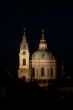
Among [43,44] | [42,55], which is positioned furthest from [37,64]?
[43,44]

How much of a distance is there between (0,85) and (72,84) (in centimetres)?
3777

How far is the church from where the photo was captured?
99438 mm

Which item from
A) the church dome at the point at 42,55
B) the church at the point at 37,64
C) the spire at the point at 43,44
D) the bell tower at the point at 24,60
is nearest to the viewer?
the bell tower at the point at 24,60

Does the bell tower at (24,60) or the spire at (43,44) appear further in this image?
the spire at (43,44)

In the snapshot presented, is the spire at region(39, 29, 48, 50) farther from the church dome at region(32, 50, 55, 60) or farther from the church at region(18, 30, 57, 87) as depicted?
the church dome at region(32, 50, 55, 60)

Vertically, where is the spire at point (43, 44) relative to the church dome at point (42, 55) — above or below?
above

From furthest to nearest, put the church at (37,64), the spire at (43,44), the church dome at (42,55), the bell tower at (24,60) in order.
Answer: the spire at (43,44), the church dome at (42,55), the church at (37,64), the bell tower at (24,60)

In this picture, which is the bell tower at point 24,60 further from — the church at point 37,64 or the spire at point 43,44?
the spire at point 43,44

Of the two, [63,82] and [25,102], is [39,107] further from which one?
[63,82]

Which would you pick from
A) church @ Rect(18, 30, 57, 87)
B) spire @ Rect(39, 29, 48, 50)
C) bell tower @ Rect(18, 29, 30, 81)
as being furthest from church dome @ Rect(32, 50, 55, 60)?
bell tower @ Rect(18, 29, 30, 81)

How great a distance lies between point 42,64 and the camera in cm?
9988

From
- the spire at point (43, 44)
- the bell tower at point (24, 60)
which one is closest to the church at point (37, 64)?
the bell tower at point (24, 60)

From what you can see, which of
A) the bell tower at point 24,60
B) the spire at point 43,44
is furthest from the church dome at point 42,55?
the bell tower at point 24,60

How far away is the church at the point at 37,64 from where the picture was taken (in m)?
99.4
